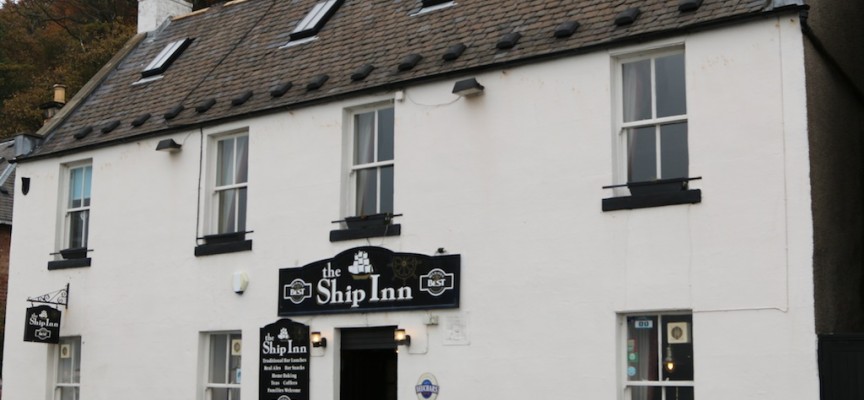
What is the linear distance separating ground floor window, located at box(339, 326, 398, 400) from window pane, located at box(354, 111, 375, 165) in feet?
7.81

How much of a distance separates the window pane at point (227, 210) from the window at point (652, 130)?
659 cm

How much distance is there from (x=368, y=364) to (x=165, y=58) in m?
7.85

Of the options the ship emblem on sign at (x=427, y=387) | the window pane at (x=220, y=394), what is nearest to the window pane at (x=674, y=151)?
the ship emblem on sign at (x=427, y=387)

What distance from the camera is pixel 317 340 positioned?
1568 centimetres

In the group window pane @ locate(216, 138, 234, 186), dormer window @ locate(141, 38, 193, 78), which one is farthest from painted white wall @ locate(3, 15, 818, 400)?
dormer window @ locate(141, 38, 193, 78)

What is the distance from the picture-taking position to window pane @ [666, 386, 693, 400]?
489 inches

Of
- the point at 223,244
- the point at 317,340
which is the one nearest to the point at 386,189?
the point at 317,340

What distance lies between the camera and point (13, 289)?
20.4 meters

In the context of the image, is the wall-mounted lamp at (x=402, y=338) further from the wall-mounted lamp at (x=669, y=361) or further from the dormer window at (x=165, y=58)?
the dormer window at (x=165, y=58)

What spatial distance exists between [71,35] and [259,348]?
108ft

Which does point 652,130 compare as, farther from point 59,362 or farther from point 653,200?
point 59,362

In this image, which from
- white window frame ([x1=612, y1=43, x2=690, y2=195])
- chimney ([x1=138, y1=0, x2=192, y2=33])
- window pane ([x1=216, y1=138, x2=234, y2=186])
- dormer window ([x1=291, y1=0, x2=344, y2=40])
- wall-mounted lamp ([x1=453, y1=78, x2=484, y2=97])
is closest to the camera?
white window frame ([x1=612, y1=43, x2=690, y2=195])

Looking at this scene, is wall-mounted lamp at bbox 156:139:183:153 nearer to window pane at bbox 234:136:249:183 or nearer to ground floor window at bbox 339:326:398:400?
window pane at bbox 234:136:249:183

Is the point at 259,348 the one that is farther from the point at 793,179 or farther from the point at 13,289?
the point at 793,179
